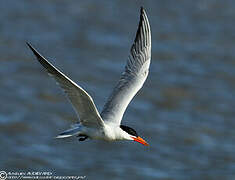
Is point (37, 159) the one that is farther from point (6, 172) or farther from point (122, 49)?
point (122, 49)

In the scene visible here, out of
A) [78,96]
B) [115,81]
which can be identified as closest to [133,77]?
[78,96]

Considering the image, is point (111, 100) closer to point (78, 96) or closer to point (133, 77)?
point (133, 77)

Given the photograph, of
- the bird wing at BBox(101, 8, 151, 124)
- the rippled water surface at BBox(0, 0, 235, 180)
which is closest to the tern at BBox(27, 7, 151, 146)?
the bird wing at BBox(101, 8, 151, 124)

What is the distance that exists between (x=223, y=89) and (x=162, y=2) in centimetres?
461

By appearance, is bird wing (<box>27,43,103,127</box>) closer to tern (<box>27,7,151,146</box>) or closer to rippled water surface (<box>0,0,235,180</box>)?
tern (<box>27,7,151,146</box>)

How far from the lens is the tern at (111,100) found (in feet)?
21.6

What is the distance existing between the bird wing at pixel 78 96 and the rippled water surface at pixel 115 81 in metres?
5.72

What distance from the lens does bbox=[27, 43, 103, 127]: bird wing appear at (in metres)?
6.38

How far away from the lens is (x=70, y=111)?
14602mm

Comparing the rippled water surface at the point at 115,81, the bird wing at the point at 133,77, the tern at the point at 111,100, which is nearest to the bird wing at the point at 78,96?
the tern at the point at 111,100

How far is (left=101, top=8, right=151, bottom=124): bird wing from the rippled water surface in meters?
4.80

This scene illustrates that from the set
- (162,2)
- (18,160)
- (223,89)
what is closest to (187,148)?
(223,89)

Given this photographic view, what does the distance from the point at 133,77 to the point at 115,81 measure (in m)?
7.05

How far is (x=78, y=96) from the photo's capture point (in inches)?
265
